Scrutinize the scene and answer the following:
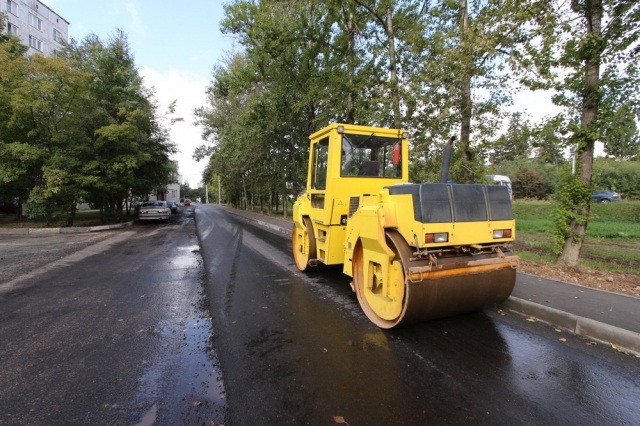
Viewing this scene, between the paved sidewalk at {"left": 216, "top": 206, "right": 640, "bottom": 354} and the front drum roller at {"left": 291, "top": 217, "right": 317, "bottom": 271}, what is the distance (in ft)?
12.0

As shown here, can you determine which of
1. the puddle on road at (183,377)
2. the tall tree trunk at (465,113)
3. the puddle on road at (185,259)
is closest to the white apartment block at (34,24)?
the puddle on road at (185,259)

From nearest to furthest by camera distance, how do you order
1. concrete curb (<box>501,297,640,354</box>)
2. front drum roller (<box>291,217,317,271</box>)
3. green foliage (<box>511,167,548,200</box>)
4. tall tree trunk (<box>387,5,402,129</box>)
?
concrete curb (<box>501,297,640,354</box>) < front drum roller (<box>291,217,317,271</box>) < tall tree trunk (<box>387,5,402,129</box>) < green foliage (<box>511,167,548,200</box>)

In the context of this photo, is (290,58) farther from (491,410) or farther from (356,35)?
(491,410)

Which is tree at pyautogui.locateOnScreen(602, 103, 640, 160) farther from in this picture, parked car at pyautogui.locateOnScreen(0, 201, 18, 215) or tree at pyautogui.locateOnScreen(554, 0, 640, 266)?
parked car at pyautogui.locateOnScreen(0, 201, 18, 215)

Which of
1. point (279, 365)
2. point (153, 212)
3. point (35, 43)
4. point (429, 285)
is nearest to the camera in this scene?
point (279, 365)

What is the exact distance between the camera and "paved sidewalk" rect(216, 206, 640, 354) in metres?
3.95

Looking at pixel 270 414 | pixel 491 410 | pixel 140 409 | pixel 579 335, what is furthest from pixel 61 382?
pixel 579 335

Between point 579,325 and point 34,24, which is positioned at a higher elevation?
point 34,24

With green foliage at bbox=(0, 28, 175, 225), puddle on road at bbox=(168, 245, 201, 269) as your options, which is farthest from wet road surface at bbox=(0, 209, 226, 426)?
green foliage at bbox=(0, 28, 175, 225)

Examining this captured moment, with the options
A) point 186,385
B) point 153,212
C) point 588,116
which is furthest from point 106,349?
point 153,212

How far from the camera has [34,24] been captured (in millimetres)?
38938

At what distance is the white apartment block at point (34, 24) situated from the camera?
3488cm

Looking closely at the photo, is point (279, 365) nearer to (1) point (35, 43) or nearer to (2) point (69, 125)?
(2) point (69, 125)

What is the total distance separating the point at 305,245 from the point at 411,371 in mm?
4468
